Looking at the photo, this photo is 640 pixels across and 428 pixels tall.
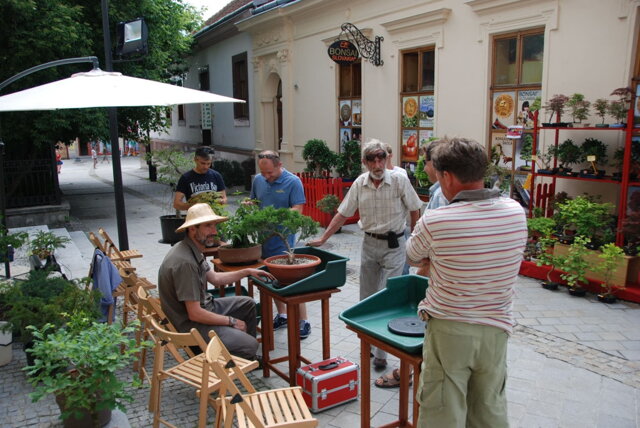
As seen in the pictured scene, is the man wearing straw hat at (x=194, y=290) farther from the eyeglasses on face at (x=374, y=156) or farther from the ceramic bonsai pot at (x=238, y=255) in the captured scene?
the eyeglasses on face at (x=374, y=156)

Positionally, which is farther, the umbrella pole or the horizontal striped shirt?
the umbrella pole

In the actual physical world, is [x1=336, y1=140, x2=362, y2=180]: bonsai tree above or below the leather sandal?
above

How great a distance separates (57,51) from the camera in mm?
11469

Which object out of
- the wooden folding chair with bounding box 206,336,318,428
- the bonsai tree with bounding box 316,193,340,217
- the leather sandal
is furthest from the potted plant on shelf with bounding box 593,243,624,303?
the bonsai tree with bounding box 316,193,340,217

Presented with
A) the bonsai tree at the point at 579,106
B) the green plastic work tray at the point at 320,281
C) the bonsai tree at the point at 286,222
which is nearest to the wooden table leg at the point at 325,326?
the green plastic work tray at the point at 320,281

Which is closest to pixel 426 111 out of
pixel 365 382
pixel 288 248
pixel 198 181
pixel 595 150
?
pixel 595 150

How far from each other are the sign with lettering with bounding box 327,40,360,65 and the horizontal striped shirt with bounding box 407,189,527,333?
8936 mm

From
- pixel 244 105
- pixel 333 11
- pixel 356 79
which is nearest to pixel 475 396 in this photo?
pixel 356 79

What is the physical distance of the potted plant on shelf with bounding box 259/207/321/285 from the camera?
4.18 metres

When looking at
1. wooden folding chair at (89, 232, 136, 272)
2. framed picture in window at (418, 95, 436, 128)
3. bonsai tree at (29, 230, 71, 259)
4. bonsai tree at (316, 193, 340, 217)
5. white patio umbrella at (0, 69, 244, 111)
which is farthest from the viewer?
bonsai tree at (316, 193, 340, 217)

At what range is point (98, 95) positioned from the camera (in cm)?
482

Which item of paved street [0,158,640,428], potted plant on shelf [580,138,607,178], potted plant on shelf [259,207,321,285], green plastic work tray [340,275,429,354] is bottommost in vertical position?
paved street [0,158,640,428]

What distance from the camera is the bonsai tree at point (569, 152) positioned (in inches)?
277

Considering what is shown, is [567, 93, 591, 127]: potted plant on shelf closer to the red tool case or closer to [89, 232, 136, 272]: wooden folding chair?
the red tool case
